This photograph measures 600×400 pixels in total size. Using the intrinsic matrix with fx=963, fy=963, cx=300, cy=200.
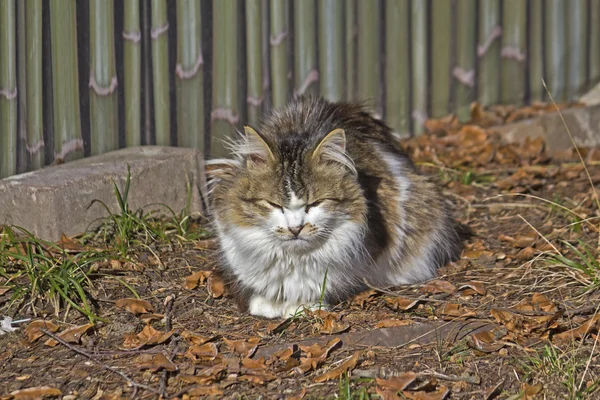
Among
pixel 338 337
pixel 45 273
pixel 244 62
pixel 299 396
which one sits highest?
pixel 244 62

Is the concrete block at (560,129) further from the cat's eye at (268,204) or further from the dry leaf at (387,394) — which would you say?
the dry leaf at (387,394)

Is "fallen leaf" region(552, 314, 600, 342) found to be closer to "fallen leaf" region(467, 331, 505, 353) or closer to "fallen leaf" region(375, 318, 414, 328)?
"fallen leaf" region(467, 331, 505, 353)

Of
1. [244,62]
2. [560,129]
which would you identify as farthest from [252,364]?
[560,129]

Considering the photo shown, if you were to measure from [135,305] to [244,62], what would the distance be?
7.55ft

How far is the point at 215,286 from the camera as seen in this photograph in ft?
16.2

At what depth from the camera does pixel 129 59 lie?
19.4 feet

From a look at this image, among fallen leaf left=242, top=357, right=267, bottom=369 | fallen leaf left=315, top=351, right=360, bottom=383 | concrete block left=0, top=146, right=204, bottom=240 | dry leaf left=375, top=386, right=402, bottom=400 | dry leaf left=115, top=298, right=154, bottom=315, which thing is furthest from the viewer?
concrete block left=0, top=146, right=204, bottom=240

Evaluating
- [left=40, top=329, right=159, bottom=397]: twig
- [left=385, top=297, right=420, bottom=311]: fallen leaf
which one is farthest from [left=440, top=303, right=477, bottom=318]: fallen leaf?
[left=40, top=329, right=159, bottom=397]: twig

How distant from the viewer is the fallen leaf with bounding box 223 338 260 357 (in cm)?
414

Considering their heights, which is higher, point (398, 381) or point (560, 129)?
point (560, 129)

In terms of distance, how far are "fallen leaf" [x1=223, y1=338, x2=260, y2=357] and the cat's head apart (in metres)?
0.46

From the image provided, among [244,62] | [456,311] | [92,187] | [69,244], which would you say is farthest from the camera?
[244,62]

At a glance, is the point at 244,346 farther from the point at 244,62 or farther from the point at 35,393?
the point at 244,62

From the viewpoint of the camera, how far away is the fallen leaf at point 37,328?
14.1 ft
